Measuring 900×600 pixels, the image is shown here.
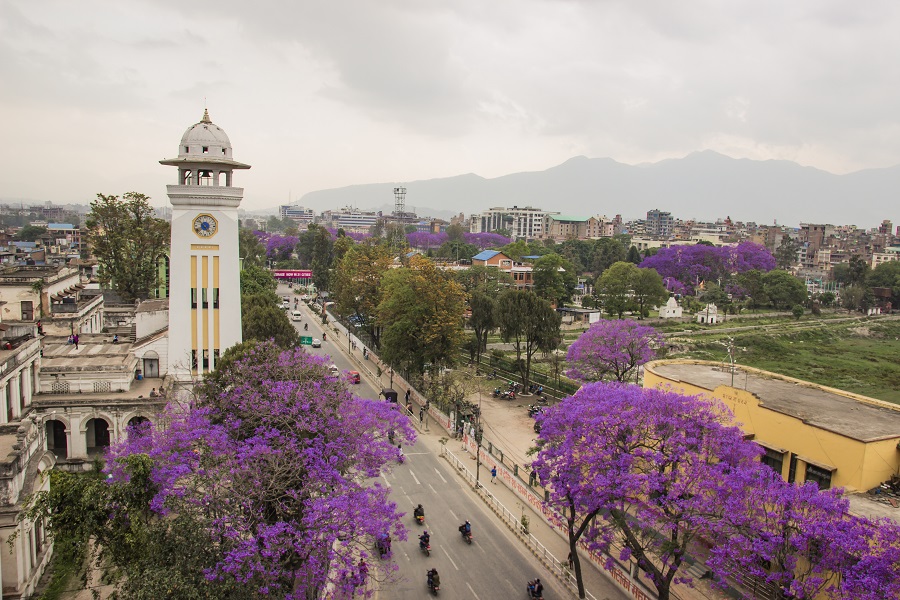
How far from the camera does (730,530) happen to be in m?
17.8

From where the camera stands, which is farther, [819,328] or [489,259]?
[489,259]

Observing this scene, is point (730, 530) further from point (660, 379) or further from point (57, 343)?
point (57, 343)

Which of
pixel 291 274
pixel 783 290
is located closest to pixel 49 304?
pixel 291 274

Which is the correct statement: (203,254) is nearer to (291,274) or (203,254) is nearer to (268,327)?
(268,327)

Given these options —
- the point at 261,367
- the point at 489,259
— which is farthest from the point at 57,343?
the point at 489,259

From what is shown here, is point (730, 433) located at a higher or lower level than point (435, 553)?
higher

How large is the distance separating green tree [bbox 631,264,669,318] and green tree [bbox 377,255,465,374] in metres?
42.6

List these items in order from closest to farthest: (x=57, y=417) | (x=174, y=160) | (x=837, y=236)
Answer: (x=57, y=417), (x=174, y=160), (x=837, y=236)

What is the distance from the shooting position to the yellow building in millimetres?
20547

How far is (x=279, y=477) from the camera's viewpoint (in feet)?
59.3

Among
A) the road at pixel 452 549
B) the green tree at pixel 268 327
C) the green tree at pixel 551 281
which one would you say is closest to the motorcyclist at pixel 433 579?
the road at pixel 452 549

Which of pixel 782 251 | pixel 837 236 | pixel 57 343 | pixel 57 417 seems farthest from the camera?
pixel 837 236

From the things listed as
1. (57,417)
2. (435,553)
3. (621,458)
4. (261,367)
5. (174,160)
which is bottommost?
(435,553)

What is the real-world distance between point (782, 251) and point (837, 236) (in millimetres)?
65386
